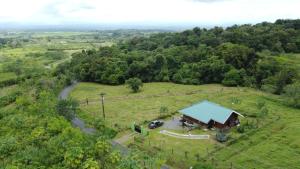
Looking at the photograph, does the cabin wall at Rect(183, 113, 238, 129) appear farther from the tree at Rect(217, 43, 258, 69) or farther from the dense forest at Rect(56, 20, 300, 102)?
the tree at Rect(217, 43, 258, 69)

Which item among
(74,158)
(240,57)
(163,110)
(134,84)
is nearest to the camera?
(74,158)

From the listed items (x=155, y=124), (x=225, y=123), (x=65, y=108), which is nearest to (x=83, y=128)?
(x=65, y=108)

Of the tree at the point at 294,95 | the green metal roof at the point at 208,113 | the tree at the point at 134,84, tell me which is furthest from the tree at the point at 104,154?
the tree at the point at 294,95

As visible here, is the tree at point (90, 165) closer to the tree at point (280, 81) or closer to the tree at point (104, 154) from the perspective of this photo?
the tree at point (104, 154)

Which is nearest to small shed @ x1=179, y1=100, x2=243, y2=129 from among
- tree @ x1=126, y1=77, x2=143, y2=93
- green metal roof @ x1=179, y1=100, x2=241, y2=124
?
green metal roof @ x1=179, y1=100, x2=241, y2=124

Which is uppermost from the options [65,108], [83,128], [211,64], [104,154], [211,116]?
[211,64]

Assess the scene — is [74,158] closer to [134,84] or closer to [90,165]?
[90,165]

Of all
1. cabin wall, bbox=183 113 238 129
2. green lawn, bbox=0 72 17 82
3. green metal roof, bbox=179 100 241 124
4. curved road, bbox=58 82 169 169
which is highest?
green metal roof, bbox=179 100 241 124
